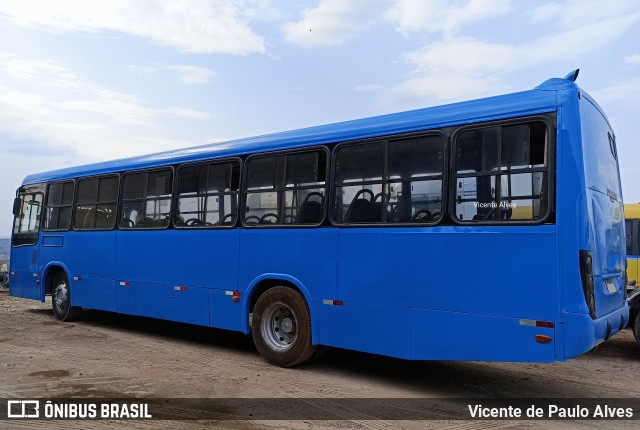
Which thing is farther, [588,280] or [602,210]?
[602,210]

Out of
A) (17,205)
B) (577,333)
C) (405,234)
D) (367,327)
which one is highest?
(17,205)

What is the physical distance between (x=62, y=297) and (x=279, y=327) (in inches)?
252

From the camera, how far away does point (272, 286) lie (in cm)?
779

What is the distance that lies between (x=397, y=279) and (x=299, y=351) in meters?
1.82

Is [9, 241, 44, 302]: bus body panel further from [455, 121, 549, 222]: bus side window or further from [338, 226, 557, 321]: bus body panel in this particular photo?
[455, 121, 549, 222]: bus side window

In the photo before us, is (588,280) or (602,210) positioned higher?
(602,210)

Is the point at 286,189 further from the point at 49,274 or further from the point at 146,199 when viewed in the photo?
the point at 49,274

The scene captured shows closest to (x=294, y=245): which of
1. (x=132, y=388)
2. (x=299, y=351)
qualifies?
(x=299, y=351)

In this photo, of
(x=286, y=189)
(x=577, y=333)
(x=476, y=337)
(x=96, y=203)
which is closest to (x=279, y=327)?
(x=286, y=189)

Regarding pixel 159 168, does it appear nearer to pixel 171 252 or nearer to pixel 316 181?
pixel 171 252

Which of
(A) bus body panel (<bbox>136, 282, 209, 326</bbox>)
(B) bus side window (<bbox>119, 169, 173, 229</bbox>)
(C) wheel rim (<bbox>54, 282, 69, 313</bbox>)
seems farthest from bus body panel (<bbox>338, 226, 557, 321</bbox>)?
(C) wheel rim (<bbox>54, 282, 69, 313</bbox>)

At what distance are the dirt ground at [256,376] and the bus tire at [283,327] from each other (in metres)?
0.22

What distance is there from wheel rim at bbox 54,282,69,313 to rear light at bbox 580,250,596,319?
1016cm

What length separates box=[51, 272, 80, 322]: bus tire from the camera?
1154 centimetres
